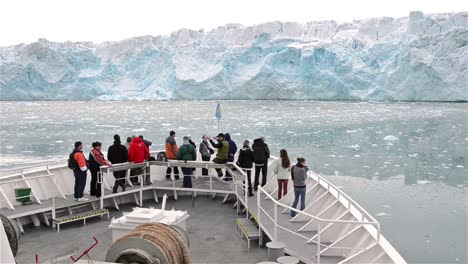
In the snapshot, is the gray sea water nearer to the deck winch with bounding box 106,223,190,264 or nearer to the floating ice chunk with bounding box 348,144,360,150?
the floating ice chunk with bounding box 348,144,360,150

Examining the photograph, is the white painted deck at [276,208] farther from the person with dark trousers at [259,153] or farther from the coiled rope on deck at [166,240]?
the coiled rope on deck at [166,240]

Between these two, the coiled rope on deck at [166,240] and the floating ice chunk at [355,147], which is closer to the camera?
the coiled rope on deck at [166,240]

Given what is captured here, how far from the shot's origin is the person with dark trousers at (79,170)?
727 cm

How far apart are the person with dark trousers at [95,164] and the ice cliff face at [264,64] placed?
4443 cm

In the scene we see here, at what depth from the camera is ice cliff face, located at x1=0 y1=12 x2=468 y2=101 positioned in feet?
158

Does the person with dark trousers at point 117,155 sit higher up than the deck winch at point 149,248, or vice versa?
the deck winch at point 149,248

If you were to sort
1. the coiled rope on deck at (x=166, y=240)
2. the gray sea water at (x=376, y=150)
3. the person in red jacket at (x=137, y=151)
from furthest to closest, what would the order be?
the gray sea water at (x=376, y=150)
the person in red jacket at (x=137, y=151)
the coiled rope on deck at (x=166, y=240)

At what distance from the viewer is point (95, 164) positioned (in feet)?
25.5

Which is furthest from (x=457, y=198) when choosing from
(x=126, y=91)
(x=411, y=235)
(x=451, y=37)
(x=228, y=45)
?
(x=126, y=91)

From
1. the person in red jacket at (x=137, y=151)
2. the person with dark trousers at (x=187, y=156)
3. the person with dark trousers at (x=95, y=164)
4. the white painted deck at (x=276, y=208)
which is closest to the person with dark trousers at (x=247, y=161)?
the white painted deck at (x=276, y=208)

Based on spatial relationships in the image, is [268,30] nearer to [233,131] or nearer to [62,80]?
[62,80]

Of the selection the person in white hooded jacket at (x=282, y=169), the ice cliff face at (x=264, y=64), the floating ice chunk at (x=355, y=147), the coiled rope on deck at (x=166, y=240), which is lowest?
the floating ice chunk at (x=355, y=147)

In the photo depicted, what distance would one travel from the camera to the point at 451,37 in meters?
45.2

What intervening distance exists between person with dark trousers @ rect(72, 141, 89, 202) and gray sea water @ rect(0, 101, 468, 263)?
648cm
